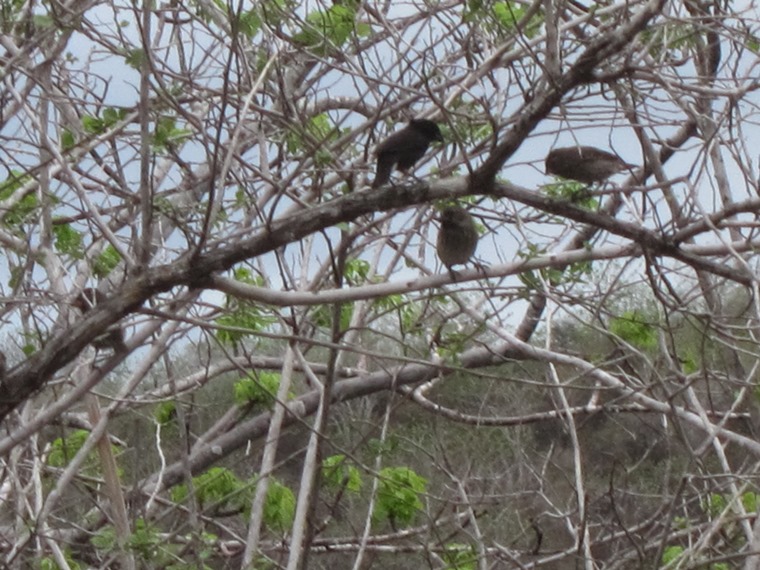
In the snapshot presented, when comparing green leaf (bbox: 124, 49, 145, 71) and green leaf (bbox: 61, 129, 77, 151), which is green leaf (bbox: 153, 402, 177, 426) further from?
green leaf (bbox: 124, 49, 145, 71)

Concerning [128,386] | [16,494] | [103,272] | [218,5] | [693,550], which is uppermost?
[218,5]

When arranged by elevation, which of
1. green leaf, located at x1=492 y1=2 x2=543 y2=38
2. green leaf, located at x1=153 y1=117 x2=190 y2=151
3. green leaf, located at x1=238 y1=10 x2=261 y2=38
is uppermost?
green leaf, located at x1=492 y1=2 x2=543 y2=38

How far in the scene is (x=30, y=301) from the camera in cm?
272

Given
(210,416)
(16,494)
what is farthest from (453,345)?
(210,416)

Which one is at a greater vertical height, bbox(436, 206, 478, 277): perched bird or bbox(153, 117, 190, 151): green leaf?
bbox(153, 117, 190, 151): green leaf

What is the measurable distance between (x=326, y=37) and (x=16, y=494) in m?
1.77

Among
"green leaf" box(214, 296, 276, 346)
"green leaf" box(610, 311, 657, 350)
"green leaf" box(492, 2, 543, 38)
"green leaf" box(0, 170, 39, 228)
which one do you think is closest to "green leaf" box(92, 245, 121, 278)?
"green leaf" box(0, 170, 39, 228)

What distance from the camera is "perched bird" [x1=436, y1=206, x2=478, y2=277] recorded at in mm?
2844

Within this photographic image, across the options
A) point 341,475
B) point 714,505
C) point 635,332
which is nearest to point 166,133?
point 341,475

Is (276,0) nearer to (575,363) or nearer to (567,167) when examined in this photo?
(567,167)

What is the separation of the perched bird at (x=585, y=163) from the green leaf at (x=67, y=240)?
1481mm

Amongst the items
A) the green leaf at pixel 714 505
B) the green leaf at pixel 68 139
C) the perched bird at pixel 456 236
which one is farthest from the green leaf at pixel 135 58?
the green leaf at pixel 714 505

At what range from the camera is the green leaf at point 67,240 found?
3338 millimetres

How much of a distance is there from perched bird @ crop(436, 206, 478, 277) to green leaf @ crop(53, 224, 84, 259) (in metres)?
1.16
